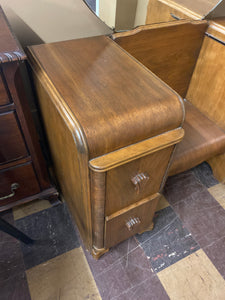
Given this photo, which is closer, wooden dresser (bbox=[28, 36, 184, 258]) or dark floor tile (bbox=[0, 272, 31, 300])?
wooden dresser (bbox=[28, 36, 184, 258])

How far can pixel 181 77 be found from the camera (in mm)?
1070

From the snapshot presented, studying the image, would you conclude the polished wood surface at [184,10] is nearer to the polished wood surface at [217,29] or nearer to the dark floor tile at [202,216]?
the polished wood surface at [217,29]

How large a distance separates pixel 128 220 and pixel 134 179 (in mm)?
240

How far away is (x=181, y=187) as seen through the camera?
1.20m

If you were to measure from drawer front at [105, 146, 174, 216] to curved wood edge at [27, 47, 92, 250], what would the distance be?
56 millimetres

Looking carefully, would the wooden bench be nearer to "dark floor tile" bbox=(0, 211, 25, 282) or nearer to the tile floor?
the tile floor

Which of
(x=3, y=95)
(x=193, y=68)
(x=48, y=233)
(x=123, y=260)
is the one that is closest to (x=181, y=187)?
(x=123, y=260)

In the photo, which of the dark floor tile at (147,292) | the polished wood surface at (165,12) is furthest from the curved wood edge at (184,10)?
the dark floor tile at (147,292)

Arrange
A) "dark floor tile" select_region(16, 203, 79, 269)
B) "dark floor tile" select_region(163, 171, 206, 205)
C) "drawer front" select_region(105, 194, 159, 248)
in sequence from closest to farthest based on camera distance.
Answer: "drawer front" select_region(105, 194, 159, 248) → "dark floor tile" select_region(16, 203, 79, 269) → "dark floor tile" select_region(163, 171, 206, 205)

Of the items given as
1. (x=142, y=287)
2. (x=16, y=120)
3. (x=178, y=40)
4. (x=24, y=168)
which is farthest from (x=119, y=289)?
(x=178, y=40)

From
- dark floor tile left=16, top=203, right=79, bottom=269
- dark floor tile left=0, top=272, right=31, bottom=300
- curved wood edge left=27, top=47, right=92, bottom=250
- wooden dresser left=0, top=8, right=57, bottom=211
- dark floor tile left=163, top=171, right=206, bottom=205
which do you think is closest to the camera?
curved wood edge left=27, top=47, right=92, bottom=250

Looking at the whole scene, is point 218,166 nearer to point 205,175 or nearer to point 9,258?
point 205,175

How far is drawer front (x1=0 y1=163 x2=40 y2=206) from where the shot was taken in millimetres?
814

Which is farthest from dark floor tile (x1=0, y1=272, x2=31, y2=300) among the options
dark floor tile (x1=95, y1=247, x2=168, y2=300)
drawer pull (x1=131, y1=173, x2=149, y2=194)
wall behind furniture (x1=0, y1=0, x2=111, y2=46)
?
wall behind furniture (x1=0, y1=0, x2=111, y2=46)
